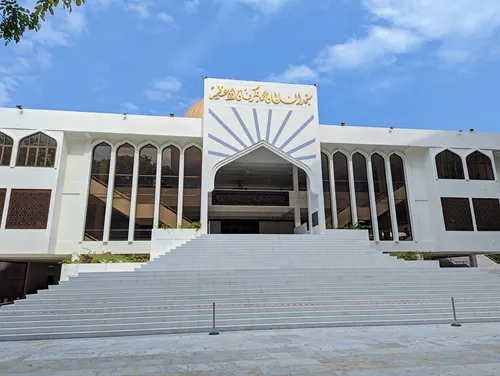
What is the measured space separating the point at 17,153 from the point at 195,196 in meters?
7.64

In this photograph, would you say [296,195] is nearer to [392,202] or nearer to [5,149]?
[392,202]

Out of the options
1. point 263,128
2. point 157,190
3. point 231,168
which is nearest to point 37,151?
point 157,190

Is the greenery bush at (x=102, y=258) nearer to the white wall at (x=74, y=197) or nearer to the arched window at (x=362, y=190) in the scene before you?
the white wall at (x=74, y=197)

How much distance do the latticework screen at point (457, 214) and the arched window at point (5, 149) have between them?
64.5 ft

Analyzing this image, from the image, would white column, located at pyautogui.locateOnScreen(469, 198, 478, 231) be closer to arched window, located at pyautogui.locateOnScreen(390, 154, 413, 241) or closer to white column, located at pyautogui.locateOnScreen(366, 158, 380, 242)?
arched window, located at pyautogui.locateOnScreen(390, 154, 413, 241)

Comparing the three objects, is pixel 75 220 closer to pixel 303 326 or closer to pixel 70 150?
pixel 70 150

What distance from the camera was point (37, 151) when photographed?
46.1 ft

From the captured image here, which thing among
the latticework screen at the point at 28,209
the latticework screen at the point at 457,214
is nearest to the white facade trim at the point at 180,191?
the latticework screen at the point at 28,209

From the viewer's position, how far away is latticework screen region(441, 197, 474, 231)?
51.9 ft

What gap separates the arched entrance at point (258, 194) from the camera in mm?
16938

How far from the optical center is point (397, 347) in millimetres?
4777

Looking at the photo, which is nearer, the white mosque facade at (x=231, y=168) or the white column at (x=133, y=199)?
the white mosque facade at (x=231, y=168)

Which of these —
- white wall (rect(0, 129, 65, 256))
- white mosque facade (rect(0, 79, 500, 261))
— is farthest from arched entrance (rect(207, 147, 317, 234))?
white wall (rect(0, 129, 65, 256))

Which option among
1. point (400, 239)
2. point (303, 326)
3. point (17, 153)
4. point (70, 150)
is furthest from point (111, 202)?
point (400, 239)
